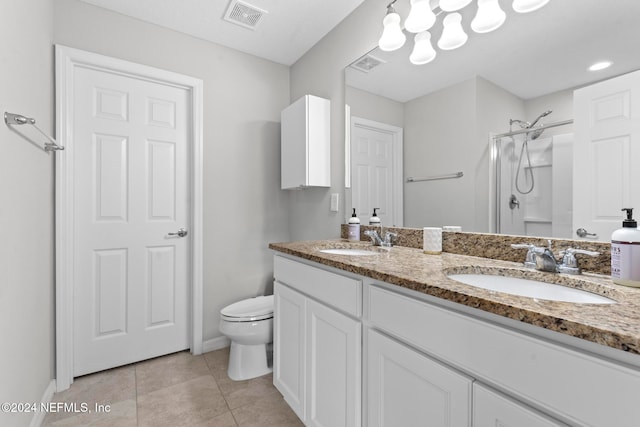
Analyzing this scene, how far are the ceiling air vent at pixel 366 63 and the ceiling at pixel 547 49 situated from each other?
1.23ft

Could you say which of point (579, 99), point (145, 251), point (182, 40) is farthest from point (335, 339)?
point (182, 40)

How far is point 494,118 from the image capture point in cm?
123

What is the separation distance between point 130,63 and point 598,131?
249 centimetres

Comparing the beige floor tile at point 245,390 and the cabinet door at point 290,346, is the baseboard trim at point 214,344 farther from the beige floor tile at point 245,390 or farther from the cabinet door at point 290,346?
the cabinet door at point 290,346

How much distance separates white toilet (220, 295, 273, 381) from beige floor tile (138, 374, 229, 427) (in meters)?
0.18

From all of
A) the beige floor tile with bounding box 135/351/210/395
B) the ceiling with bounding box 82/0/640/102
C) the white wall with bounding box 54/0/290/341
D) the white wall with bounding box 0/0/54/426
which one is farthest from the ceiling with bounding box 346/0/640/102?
the beige floor tile with bounding box 135/351/210/395

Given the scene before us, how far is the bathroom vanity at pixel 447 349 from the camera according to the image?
0.52 meters

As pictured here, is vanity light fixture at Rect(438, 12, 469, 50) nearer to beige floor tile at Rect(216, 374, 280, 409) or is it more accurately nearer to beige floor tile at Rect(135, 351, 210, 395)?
beige floor tile at Rect(216, 374, 280, 409)

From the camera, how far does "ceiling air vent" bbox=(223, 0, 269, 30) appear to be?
1853mm

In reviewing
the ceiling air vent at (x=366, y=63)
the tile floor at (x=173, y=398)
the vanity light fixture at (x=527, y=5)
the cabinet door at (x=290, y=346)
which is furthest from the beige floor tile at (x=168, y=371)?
the vanity light fixture at (x=527, y=5)

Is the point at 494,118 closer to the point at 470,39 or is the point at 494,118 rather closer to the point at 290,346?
the point at 470,39


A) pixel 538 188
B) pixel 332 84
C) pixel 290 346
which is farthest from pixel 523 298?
pixel 332 84

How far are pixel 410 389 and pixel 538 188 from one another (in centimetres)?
87

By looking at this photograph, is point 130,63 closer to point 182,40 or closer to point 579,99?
point 182,40
